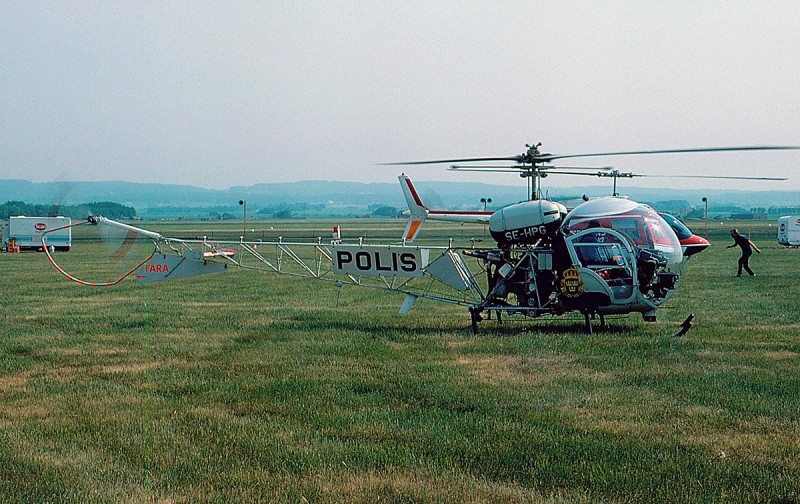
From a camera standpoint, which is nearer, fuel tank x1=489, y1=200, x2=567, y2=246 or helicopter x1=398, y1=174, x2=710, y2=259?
fuel tank x1=489, y1=200, x2=567, y2=246

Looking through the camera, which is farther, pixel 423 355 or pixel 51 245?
pixel 51 245

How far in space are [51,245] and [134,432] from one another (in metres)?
45.1

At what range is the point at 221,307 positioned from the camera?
20.6m

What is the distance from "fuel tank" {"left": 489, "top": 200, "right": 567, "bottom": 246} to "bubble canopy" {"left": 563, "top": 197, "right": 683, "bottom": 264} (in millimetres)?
263

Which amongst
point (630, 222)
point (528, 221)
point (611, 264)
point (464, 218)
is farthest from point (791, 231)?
point (528, 221)

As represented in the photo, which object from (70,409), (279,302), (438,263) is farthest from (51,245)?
(70,409)

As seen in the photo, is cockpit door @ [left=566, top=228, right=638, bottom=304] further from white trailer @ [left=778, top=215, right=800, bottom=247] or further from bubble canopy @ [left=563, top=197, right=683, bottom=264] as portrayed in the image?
white trailer @ [left=778, top=215, right=800, bottom=247]

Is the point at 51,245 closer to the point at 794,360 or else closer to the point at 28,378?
the point at 28,378

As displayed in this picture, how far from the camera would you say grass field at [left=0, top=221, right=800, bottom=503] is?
24.7ft

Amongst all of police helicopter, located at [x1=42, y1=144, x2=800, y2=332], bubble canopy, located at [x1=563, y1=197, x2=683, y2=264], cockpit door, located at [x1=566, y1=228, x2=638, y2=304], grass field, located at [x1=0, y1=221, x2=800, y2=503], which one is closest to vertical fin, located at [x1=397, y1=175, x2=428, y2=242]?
grass field, located at [x1=0, y1=221, x2=800, y2=503]

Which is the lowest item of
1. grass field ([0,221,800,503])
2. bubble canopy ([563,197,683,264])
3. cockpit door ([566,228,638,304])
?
grass field ([0,221,800,503])

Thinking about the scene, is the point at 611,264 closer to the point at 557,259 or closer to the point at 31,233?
the point at 557,259

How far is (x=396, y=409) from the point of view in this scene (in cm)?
1009

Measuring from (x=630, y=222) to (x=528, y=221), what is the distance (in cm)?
174
